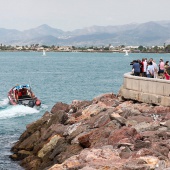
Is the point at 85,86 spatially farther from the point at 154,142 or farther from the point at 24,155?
the point at 154,142

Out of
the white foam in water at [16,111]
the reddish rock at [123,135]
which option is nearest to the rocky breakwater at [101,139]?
the reddish rock at [123,135]

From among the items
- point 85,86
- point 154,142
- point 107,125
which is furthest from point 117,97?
point 85,86

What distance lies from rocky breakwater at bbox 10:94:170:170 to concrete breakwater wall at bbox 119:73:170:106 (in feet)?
1.34

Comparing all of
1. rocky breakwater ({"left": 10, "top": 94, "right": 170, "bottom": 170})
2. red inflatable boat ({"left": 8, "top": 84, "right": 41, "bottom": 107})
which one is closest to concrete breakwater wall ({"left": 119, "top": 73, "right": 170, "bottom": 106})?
rocky breakwater ({"left": 10, "top": 94, "right": 170, "bottom": 170})

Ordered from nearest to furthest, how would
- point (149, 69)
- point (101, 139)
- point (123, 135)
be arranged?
point (123, 135)
point (101, 139)
point (149, 69)

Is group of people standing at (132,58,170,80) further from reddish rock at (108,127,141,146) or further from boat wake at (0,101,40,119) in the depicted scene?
boat wake at (0,101,40,119)

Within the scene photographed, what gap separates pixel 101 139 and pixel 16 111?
2256cm

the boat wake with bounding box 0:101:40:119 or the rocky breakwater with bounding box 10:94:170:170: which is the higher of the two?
the rocky breakwater with bounding box 10:94:170:170

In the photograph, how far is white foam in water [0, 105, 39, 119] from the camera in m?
37.2

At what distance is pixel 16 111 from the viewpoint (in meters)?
38.8

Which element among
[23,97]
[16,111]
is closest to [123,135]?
Result: [16,111]

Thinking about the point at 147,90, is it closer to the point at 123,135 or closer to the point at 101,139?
the point at 101,139

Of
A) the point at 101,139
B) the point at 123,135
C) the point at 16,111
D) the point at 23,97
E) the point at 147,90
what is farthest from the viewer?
the point at 23,97

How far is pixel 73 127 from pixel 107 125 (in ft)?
7.93
